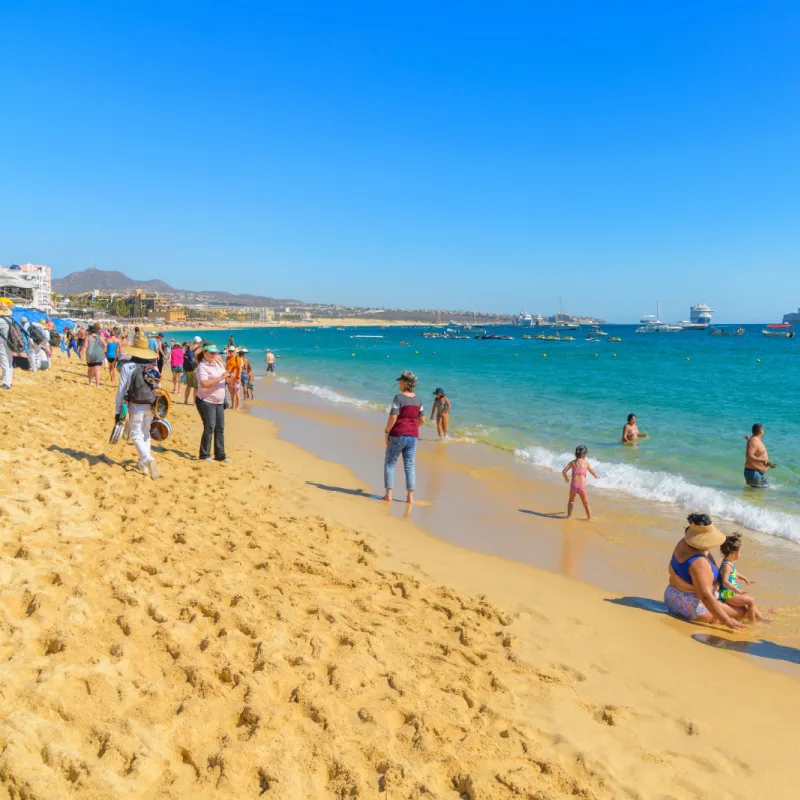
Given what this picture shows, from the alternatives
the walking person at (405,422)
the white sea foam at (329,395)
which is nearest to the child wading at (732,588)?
the walking person at (405,422)

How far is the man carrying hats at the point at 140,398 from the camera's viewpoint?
A: 708 centimetres

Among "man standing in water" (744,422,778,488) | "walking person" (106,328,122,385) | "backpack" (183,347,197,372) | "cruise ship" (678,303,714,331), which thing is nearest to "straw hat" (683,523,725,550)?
"man standing in water" (744,422,778,488)

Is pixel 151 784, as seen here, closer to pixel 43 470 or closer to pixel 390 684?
pixel 390 684

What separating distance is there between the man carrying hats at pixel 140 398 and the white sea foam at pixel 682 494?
23.1 feet

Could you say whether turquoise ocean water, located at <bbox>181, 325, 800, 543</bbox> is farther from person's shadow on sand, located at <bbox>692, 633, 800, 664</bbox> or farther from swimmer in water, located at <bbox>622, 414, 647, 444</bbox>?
person's shadow on sand, located at <bbox>692, 633, 800, 664</bbox>

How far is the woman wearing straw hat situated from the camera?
4.84m

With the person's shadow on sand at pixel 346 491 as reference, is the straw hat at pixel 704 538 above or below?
above

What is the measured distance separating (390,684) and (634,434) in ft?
39.0

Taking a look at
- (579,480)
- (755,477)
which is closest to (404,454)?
(579,480)

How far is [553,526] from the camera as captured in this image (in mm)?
7645

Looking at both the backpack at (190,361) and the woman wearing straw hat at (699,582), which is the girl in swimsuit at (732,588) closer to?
the woman wearing straw hat at (699,582)

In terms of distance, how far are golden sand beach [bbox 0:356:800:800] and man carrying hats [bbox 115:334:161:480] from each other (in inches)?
45.3

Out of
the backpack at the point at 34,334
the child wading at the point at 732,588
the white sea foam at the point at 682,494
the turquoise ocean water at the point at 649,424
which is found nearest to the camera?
the child wading at the point at 732,588

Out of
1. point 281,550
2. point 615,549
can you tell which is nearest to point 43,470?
point 281,550
